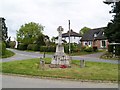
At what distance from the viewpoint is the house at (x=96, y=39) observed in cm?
6502

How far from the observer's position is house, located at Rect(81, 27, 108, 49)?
65019mm

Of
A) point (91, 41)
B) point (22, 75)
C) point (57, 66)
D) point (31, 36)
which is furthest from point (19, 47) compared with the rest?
point (22, 75)

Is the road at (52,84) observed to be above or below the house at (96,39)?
below

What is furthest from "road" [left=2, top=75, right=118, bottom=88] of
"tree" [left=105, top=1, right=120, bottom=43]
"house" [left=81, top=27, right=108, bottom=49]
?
"house" [left=81, top=27, right=108, bottom=49]

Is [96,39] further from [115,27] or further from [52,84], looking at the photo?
[52,84]

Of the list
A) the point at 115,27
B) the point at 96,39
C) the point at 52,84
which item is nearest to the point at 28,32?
the point at 96,39

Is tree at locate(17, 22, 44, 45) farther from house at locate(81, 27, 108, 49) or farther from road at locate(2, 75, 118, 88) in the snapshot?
road at locate(2, 75, 118, 88)

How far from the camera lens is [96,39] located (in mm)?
67438

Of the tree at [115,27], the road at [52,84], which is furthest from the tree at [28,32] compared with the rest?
the road at [52,84]

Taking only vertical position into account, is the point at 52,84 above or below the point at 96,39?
below

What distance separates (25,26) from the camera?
8188 centimetres

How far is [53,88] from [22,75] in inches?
223

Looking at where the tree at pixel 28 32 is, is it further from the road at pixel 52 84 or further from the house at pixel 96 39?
the road at pixel 52 84

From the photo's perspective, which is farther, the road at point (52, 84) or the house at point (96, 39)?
the house at point (96, 39)
